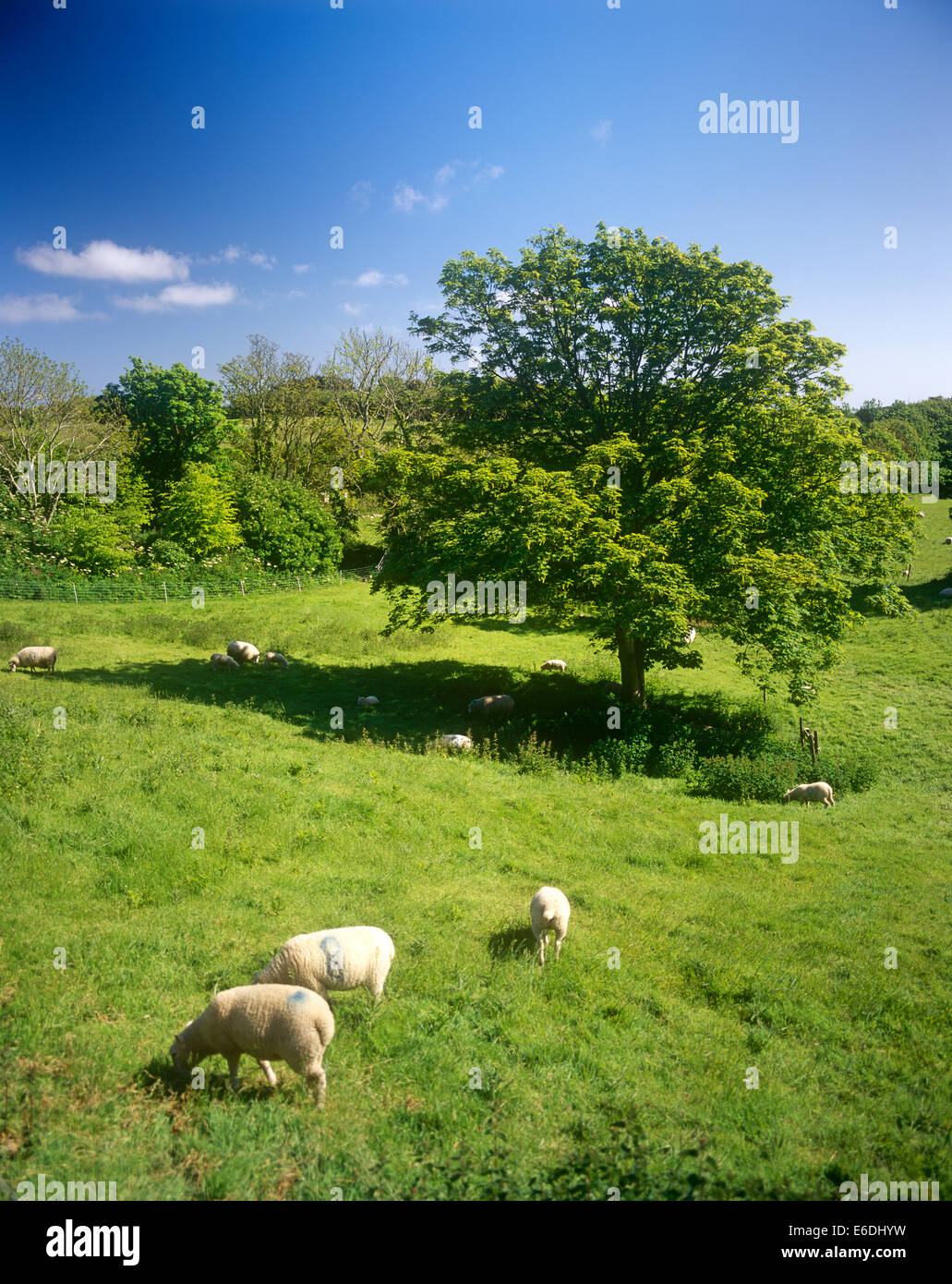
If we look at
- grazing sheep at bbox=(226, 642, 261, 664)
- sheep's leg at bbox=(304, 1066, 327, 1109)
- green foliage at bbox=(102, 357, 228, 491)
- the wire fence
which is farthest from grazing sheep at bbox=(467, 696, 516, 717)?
green foliage at bbox=(102, 357, 228, 491)

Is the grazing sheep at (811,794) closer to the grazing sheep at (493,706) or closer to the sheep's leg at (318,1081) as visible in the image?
the grazing sheep at (493,706)

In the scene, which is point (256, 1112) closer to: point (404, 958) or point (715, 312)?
point (404, 958)

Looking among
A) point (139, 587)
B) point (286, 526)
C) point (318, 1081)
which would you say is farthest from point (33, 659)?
point (286, 526)

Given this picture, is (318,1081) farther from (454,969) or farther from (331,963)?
(454,969)

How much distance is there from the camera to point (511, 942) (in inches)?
384

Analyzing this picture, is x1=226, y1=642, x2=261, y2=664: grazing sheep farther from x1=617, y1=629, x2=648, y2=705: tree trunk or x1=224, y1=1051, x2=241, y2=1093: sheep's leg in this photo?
x1=224, y1=1051, x2=241, y2=1093: sheep's leg

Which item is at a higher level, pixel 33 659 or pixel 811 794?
pixel 33 659

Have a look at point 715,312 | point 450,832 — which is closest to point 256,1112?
point 450,832

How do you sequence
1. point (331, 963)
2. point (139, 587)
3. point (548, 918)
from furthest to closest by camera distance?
point (139, 587) → point (548, 918) → point (331, 963)

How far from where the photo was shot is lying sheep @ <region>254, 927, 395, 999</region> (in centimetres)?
760

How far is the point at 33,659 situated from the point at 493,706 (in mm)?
15647

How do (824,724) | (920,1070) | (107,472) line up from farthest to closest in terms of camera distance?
(107,472) → (824,724) → (920,1070)

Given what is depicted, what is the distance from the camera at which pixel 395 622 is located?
2419 centimetres

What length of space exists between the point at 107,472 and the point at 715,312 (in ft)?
127
